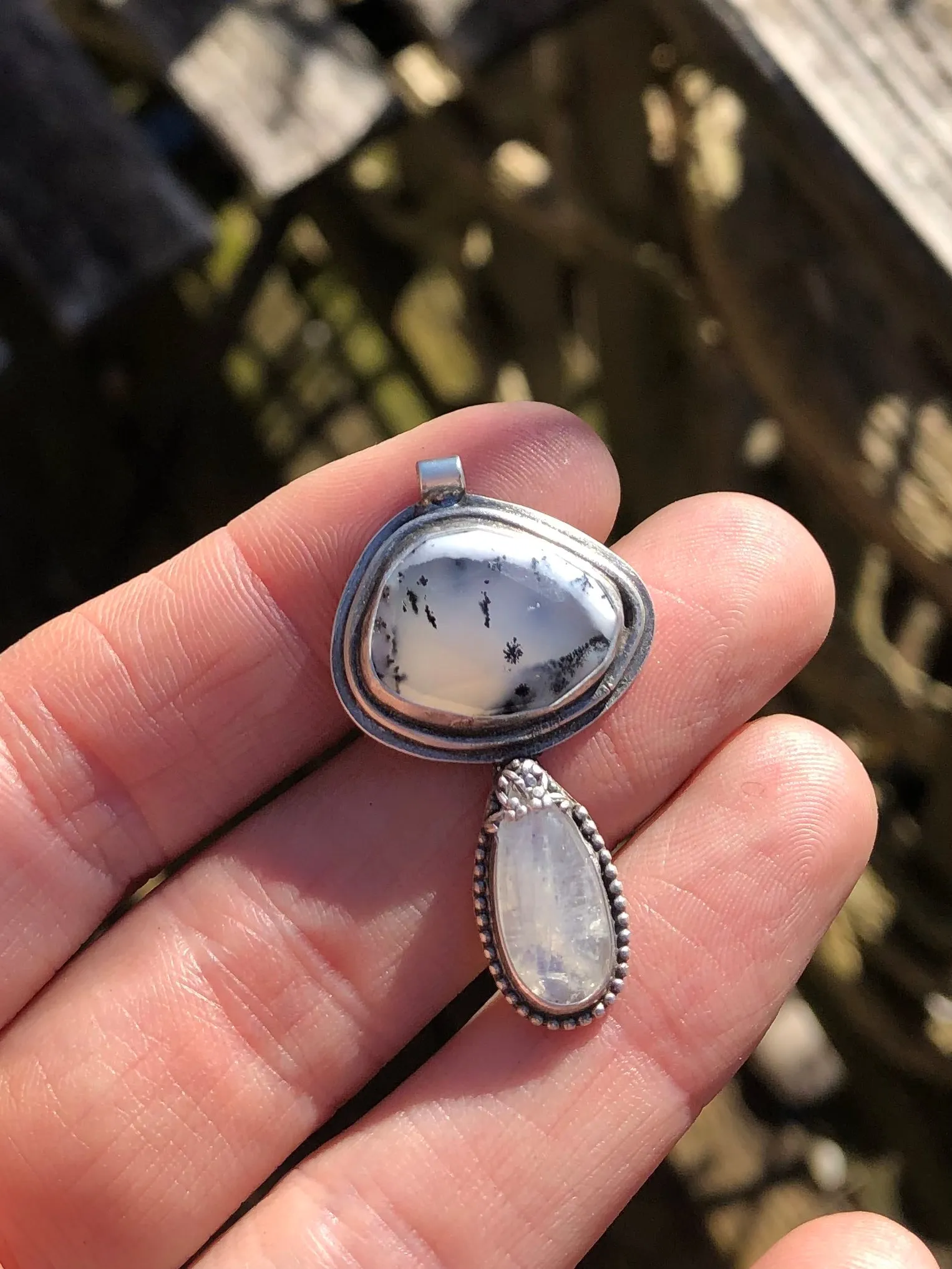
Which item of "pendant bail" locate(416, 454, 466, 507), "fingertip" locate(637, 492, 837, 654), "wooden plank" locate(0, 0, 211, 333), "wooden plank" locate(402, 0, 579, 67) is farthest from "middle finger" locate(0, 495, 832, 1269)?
"wooden plank" locate(0, 0, 211, 333)

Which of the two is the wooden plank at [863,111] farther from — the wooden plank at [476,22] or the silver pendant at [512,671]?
the silver pendant at [512,671]

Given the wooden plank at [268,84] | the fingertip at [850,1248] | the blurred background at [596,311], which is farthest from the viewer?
the wooden plank at [268,84]

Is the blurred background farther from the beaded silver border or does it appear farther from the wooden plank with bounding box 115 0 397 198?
the beaded silver border

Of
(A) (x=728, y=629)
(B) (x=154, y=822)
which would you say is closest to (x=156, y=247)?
(B) (x=154, y=822)

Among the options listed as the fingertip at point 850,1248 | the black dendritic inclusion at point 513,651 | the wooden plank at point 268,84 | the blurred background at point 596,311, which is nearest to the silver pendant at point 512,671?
the black dendritic inclusion at point 513,651

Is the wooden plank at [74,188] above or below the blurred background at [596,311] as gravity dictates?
above

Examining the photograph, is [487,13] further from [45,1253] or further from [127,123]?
[45,1253]

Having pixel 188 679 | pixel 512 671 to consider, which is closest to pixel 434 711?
pixel 512 671
